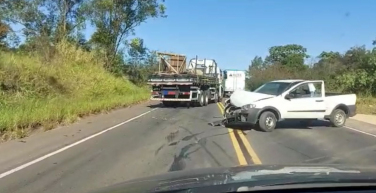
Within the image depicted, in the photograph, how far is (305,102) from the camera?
1611cm

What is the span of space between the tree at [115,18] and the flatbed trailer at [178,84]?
18245mm

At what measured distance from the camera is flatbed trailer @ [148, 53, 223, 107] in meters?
28.8

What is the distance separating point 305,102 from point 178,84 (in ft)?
44.3

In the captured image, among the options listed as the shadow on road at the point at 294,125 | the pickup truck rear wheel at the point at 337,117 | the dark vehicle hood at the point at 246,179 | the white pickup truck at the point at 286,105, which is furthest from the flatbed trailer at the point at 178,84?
the dark vehicle hood at the point at 246,179

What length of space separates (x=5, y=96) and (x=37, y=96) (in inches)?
Result: 122

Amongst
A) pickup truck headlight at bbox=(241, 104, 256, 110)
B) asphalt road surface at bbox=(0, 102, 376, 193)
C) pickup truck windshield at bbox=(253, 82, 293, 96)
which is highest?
pickup truck windshield at bbox=(253, 82, 293, 96)

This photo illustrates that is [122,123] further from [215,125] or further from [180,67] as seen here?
[180,67]

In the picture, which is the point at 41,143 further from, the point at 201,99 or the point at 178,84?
the point at 201,99

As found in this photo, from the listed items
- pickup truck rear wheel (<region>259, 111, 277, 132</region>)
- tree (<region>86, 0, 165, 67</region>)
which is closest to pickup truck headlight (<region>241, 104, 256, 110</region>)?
pickup truck rear wheel (<region>259, 111, 277, 132</region>)

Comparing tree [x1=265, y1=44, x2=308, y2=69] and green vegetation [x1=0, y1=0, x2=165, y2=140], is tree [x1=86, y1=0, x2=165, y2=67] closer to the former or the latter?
green vegetation [x1=0, y1=0, x2=165, y2=140]

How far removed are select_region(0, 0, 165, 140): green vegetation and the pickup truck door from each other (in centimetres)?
774

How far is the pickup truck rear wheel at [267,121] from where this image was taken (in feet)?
50.4

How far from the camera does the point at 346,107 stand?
1694 cm

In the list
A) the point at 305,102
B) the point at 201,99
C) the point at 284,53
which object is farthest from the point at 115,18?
the point at 284,53
